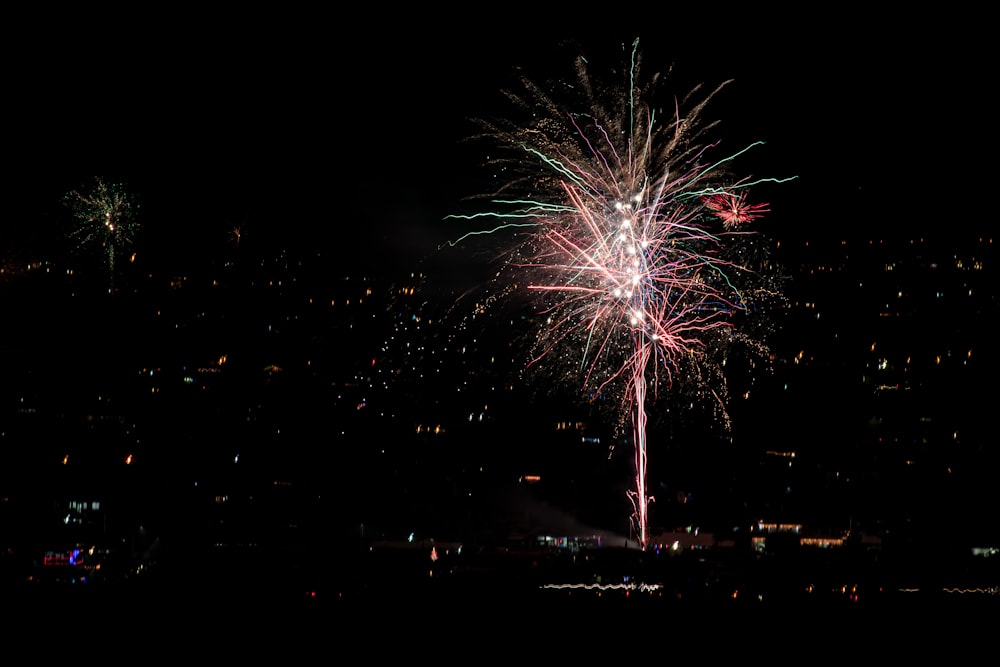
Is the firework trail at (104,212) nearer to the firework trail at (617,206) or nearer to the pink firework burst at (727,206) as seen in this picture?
the firework trail at (617,206)

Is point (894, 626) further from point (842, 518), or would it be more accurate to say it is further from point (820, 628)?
point (842, 518)

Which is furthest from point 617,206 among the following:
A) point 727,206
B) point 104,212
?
point 104,212

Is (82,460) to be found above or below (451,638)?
above

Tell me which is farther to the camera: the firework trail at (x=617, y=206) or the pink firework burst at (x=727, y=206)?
the pink firework burst at (x=727, y=206)

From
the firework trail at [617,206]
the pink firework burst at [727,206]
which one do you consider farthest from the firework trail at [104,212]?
the pink firework burst at [727,206]

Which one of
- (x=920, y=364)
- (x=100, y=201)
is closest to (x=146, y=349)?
(x=100, y=201)

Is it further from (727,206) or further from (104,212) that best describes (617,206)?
(104,212)

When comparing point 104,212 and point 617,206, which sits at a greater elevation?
point 104,212

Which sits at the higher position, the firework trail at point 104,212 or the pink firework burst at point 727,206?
the firework trail at point 104,212
